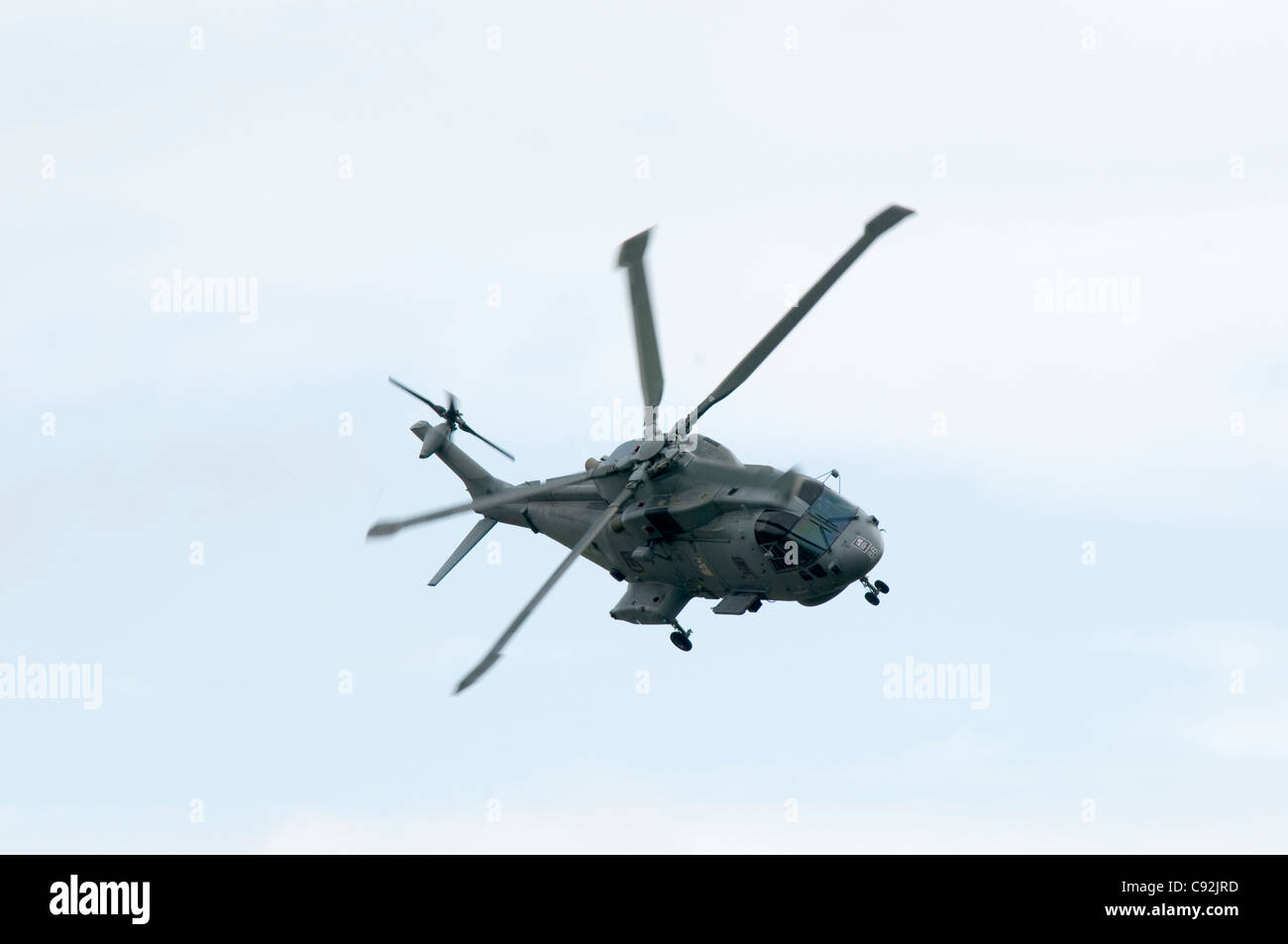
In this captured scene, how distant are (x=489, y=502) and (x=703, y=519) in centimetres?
860

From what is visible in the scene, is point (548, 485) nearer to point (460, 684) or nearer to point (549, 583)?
point (549, 583)

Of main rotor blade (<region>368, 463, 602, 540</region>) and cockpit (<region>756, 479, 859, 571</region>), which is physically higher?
main rotor blade (<region>368, 463, 602, 540</region>)

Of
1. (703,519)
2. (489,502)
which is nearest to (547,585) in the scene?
(703,519)

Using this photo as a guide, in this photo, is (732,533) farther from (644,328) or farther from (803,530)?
(644,328)

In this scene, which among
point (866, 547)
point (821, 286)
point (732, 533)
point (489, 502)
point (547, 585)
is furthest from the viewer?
point (489, 502)

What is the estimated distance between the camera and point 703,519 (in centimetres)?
6350

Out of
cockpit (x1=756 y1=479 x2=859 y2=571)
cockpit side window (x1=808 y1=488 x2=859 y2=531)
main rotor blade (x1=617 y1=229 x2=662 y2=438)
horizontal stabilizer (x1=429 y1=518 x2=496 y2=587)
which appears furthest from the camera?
horizontal stabilizer (x1=429 y1=518 x2=496 y2=587)

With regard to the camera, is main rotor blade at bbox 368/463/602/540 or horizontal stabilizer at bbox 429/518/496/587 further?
horizontal stabilizer at bbox 429/518/496/587

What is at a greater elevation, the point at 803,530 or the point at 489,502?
the point at 489,502

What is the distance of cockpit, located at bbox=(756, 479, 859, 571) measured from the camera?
203 feet

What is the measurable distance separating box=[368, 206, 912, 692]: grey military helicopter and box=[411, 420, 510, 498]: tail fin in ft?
16.7


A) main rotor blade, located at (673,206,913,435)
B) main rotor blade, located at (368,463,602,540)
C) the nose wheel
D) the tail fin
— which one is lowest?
the nose wheel

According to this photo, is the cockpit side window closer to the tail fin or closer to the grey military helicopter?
the grey military helicopter

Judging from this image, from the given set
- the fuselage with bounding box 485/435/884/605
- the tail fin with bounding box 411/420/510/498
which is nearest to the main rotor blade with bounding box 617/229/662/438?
the fuselage with bounding box 485/435/884/605
